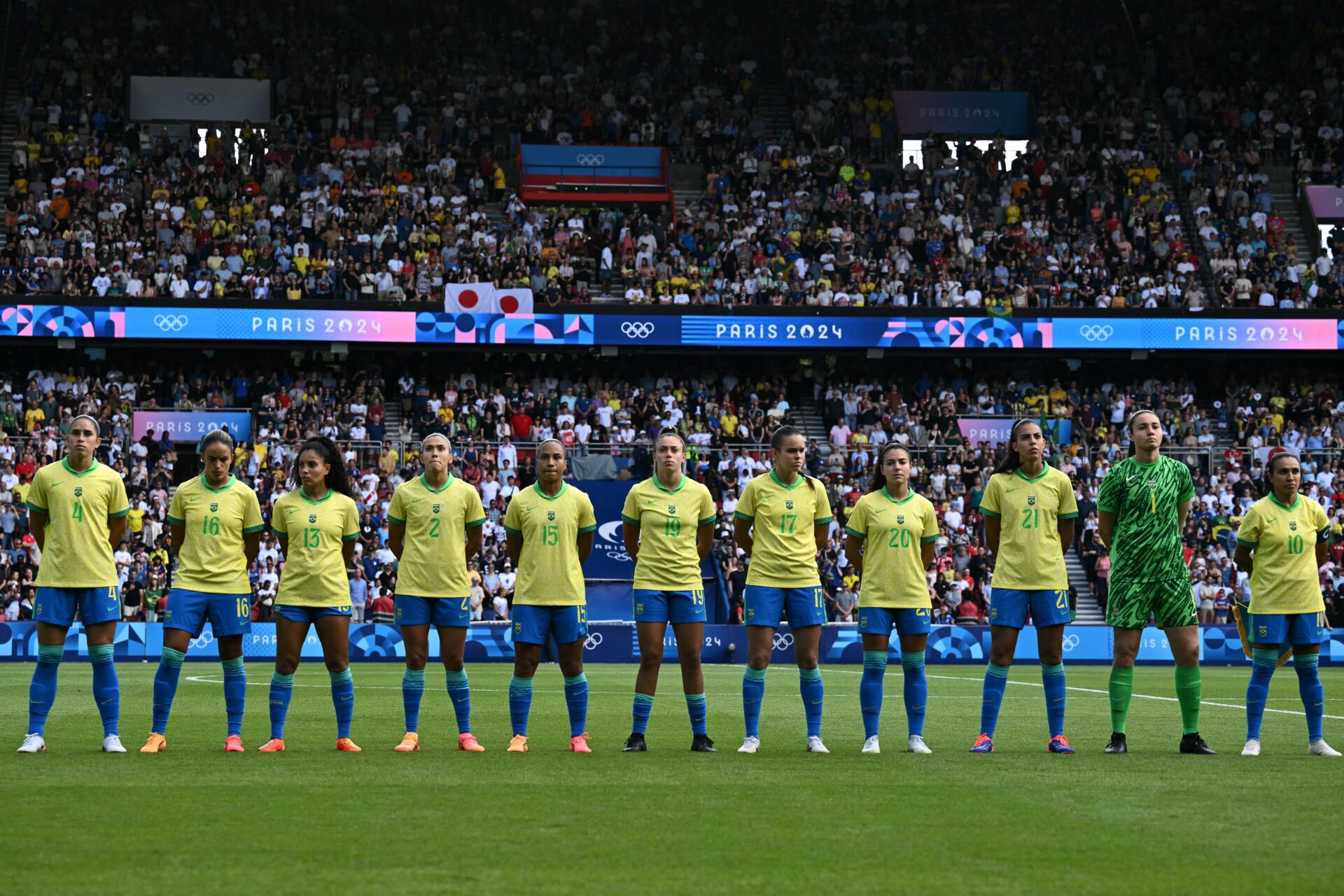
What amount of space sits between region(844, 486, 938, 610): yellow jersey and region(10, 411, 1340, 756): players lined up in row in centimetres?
2

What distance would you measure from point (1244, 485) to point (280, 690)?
98.6 ft

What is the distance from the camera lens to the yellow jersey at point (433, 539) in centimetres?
1186

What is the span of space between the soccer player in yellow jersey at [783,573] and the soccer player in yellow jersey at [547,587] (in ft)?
4.07

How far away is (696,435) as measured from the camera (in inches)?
1497

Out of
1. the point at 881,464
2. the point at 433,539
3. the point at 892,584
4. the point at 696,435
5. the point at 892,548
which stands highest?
the point at 696,435

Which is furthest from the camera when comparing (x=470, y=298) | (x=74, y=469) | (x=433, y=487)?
(x=470, y=298)

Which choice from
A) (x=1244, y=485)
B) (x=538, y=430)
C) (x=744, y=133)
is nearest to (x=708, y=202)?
(x=744, y=133)

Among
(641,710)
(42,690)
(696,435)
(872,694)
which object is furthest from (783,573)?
(696,435)

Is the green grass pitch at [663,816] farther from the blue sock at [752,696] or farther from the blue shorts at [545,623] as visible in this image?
the blue shorts at [545,623]

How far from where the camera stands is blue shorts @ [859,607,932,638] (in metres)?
11.9

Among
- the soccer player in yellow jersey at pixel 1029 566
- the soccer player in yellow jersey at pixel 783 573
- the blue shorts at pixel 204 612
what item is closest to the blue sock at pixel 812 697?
the soccer player in yellow jersey at pixel 783 573

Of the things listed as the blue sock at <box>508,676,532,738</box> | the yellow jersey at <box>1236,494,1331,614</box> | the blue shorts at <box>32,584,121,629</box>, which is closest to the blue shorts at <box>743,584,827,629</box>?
the blue sock at <box>508,676,532,738</box>

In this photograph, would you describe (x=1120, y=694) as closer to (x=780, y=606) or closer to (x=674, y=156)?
(x=780, y=606)

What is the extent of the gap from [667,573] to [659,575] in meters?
0.06
